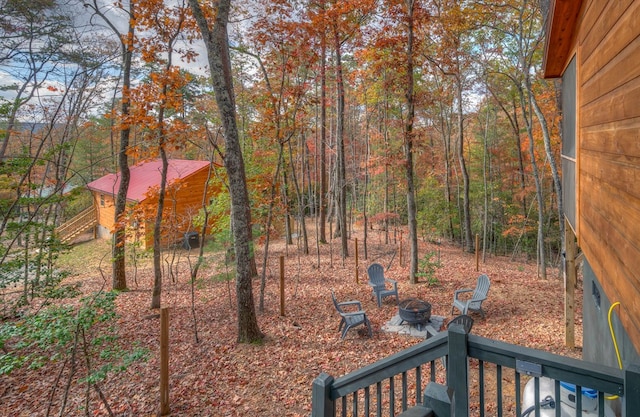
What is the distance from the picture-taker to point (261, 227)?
1172 centimetres

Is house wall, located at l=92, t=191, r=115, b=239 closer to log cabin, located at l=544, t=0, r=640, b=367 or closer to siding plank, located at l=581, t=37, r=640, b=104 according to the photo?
log cabin, located at l=544, t=0, r=640, b=367

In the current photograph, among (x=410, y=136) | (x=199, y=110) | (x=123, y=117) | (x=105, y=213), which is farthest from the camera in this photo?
(x=105, y=213)

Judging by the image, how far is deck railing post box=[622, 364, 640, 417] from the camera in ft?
4.60

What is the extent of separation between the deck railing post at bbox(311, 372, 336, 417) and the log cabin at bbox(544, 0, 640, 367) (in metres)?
1.54

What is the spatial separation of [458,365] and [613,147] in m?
1.55

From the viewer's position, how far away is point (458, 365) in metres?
1.99

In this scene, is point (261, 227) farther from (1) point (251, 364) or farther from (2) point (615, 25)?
(2) point (615, 25)

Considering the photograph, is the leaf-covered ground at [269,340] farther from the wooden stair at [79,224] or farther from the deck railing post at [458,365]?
the wooden stair at [79,224]

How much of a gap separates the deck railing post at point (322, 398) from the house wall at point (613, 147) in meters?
1.63

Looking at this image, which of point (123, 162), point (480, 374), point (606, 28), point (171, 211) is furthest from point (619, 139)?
point (171, 211)

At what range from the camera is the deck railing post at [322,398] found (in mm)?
2096

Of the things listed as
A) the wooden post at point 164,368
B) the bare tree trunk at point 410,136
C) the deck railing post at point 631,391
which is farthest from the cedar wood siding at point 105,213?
the deck railing post at point 631,391

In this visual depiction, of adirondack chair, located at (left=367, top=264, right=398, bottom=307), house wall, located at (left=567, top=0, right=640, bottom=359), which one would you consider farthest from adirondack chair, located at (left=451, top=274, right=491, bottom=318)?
house wall, located at (left=567, top=0, right=640, bottom=359)

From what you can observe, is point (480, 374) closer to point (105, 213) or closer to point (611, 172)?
point (611, 172)
